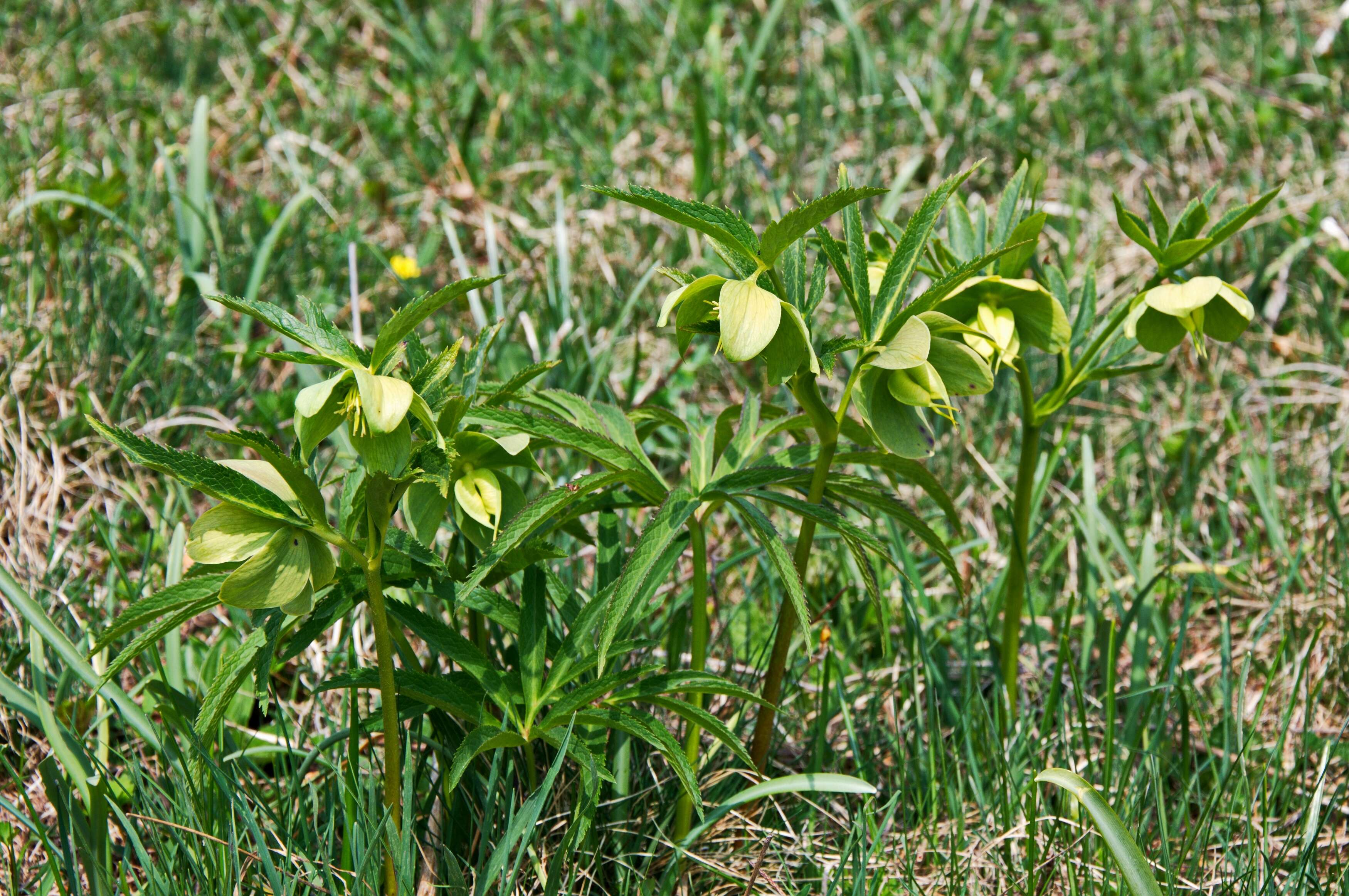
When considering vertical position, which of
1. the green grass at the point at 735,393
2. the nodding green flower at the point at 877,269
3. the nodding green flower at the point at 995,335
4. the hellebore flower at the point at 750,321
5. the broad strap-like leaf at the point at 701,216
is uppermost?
the broad strap-like leaf at the point at 701,216

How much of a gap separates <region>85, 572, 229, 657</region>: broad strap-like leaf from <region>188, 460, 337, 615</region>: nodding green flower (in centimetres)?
5

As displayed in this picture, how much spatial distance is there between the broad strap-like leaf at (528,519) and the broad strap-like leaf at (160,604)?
25cm

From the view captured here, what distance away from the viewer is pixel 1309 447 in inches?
99.1

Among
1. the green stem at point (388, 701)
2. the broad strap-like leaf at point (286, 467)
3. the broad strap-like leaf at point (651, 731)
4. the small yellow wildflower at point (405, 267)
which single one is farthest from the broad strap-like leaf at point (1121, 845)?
A: the small yellow wildflower at point (405, 267)

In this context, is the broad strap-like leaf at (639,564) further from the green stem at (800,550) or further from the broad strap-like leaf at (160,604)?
the broad strap-like leaf at (160,604)

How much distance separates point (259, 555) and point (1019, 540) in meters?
1.04

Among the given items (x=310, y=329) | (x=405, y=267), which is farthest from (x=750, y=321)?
(x=405, y=267)

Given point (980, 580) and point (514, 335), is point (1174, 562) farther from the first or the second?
point (514, 335)

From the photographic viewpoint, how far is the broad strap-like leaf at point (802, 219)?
1.03 meters

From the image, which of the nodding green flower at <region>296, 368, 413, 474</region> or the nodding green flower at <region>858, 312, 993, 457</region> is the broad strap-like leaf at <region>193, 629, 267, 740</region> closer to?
the nodding green flower at <region>296, 368, 413, 474</region>

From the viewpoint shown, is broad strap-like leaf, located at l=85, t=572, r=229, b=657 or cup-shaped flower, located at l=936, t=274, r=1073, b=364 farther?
cup-shaped flower, located at l=936, t=274, r=1073, b=364

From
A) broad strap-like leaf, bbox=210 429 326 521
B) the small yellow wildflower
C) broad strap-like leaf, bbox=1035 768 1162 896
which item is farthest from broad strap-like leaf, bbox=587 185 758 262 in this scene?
the small yellow wildflower

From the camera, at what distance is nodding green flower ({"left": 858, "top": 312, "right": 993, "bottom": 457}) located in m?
1.10

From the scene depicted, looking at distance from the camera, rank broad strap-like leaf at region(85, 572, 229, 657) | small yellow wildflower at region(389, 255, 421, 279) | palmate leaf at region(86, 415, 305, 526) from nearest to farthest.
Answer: palmate leaf at region(86, 415, 305, 526) < broad strap-like leaf at region(85, 572, 229, 657) < small yellow wildflower at region(389, 255, 421, 279)
